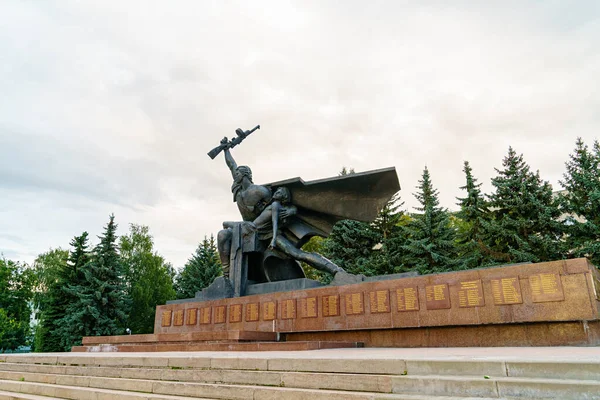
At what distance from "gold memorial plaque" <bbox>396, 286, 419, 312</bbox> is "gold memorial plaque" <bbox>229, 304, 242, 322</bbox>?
3.65 metres

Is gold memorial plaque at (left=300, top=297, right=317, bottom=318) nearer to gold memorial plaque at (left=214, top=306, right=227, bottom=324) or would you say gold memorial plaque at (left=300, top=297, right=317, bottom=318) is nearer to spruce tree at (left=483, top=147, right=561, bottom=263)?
gold memorial plaque at (left=214, top=306, right=227, bottom=324)

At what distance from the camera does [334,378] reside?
348cm

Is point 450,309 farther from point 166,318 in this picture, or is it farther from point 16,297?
point 16,297

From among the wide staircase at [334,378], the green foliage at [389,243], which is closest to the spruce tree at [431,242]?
the green foliage at [389,243]

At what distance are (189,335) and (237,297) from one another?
7.27ft

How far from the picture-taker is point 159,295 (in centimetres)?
3009

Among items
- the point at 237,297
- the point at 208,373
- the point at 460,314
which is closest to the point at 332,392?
the point at 208,373

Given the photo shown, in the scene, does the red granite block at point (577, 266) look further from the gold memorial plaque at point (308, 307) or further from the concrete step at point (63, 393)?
the concrete step at point (63, 393)

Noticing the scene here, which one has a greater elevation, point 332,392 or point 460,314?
point 460,314

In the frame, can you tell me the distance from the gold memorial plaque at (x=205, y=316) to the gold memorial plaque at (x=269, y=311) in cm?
163

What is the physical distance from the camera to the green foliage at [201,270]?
2464 centimetres

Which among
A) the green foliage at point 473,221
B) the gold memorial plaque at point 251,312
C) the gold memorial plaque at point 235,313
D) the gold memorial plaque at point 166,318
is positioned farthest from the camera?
the green foliage at point 473,221

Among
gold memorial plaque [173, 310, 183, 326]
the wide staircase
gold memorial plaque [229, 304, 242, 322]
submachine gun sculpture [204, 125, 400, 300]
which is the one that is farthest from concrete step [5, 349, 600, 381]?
gold memorial plaque [173, 310, 183, 326]

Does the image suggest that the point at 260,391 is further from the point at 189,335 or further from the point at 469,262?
the point at 469,262
